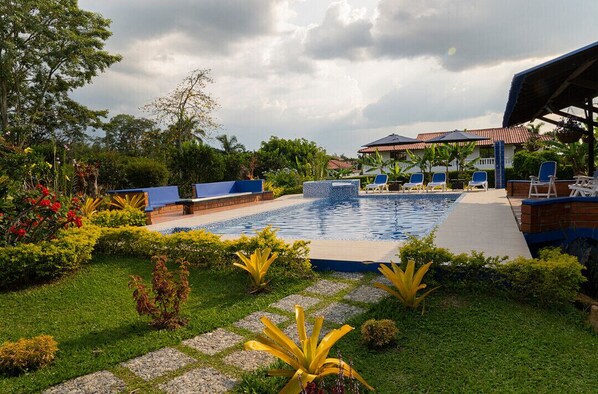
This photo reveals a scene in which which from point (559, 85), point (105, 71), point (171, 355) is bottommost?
point (171, 355)

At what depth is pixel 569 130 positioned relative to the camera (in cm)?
952

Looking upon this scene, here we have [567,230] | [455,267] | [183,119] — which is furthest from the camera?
[183,119]

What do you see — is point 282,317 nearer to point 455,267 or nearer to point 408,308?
point 408,308

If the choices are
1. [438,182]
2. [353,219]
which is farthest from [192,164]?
[438,182]

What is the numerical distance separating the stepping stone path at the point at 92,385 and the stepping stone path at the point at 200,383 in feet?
1.20

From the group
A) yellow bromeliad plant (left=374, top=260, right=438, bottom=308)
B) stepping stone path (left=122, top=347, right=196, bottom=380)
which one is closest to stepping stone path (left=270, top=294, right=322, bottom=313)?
yellow bromeliad plant (left=374, top=260, right=438, bottom=308)

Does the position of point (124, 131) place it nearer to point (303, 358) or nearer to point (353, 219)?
point (353, 219)

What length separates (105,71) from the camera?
86.6ft

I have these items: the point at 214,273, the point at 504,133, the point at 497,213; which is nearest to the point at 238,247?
the point at 214,273

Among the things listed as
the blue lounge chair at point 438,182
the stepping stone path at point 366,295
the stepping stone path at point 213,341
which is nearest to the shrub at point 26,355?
the stepping stone path at point 213,341

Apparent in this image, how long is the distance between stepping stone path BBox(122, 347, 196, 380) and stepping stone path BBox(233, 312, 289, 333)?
754mm

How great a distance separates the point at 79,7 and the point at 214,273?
82.2ft

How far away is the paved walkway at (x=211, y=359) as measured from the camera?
9.96 feet

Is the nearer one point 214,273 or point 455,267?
point 455,267
